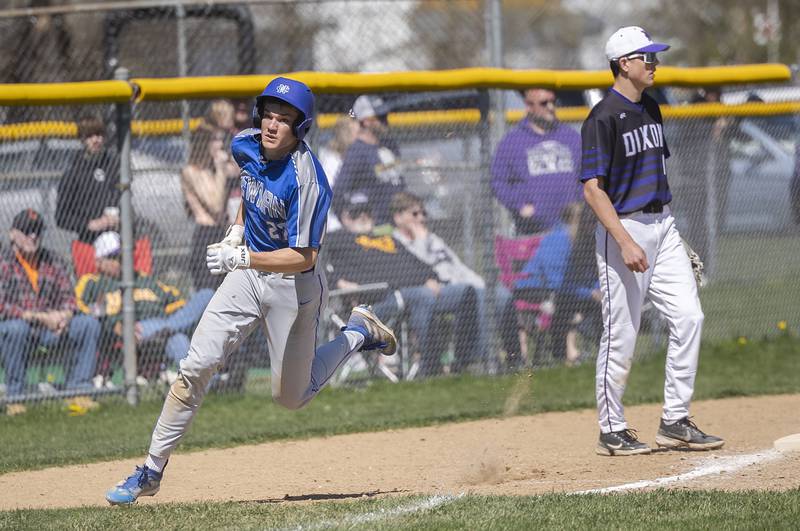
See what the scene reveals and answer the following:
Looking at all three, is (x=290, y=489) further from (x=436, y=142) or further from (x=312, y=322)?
(x=436, y=142)

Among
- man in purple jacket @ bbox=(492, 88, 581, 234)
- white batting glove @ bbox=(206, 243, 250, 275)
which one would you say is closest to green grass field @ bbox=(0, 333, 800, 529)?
white batting glove @ bbox=(206, 243, 250, 275)

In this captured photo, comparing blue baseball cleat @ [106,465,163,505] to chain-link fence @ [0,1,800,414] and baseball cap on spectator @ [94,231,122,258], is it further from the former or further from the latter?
baseball cap on spectator @ [94,231,122,258]

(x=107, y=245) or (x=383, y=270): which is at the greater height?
(x=107, y=245)

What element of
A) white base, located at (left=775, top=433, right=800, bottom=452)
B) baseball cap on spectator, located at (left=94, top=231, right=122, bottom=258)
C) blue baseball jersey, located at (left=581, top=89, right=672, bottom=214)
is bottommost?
white base, located at (left=775, top=433, right=800, bottom=452)

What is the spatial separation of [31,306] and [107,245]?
0.68 m

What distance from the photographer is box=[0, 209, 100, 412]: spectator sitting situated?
7.98m

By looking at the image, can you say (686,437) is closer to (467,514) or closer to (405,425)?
(405,425)

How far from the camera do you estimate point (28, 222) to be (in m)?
8.03

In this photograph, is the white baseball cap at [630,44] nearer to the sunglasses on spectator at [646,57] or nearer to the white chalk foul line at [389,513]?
the sunglasses on spectator at [646,57]

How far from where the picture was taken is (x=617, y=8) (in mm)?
22062

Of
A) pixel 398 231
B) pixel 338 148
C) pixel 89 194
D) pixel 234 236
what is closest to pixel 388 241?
pixel 398 231

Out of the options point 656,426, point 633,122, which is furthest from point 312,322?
point 656,426

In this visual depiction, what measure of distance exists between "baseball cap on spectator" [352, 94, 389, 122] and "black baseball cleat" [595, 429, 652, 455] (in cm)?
348

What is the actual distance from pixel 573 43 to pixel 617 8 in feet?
4.19
